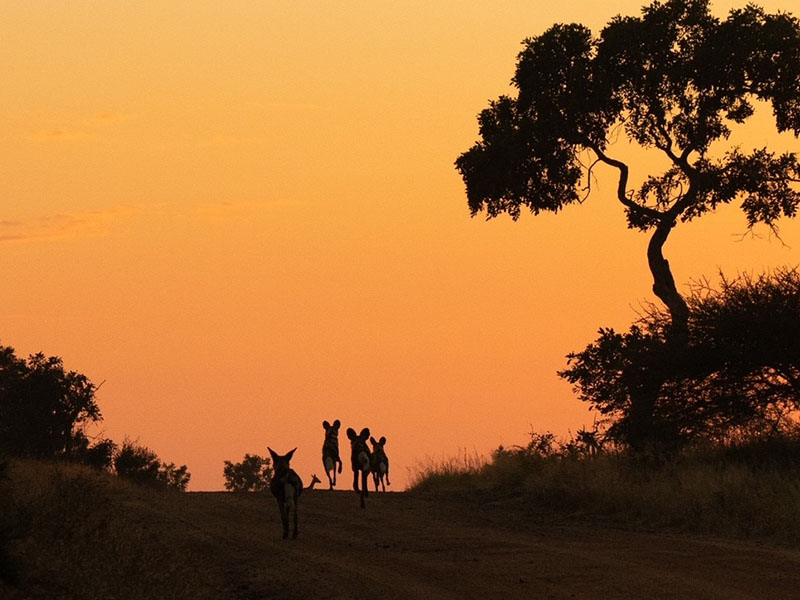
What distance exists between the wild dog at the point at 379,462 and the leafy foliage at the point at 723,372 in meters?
5.63

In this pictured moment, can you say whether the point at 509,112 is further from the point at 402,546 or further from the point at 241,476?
the point at 241,476

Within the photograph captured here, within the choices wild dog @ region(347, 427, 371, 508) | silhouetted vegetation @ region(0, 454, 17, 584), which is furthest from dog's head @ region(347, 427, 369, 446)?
silhouetted vegetation @ region(0, 454, 17, 584)

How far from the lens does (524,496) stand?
30.7 meters

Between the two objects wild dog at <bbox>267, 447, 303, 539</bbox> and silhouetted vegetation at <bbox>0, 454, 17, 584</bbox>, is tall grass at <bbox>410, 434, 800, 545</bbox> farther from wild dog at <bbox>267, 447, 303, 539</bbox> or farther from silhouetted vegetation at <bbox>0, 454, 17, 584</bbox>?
silhouetted vegetation at <bbox>0, 454, 17, 584</bbox>

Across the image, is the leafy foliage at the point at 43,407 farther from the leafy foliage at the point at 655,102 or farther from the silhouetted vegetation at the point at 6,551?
the silhouetted vegetation at the point at 6,551

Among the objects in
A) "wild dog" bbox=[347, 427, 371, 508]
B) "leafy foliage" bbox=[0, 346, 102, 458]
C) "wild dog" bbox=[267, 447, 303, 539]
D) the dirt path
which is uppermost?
"leafy foliage" bbox=[0, 346, 102, 458]

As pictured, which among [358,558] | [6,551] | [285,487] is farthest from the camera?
[285,487]

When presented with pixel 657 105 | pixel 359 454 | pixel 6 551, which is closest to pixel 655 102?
pixel 657 105

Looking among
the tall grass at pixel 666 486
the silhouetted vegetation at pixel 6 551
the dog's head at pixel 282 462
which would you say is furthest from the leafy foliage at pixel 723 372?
the silhouetted vegetation at pixel 6 551

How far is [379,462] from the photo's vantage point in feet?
108

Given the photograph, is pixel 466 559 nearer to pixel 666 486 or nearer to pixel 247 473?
pixel 666 486

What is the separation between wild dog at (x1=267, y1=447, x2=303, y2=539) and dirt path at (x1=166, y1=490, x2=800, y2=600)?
406mm

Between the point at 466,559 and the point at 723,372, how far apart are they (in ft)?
43.5

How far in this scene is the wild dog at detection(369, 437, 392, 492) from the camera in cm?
3281
